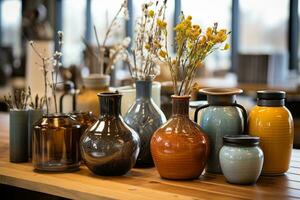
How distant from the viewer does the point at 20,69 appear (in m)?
7.75

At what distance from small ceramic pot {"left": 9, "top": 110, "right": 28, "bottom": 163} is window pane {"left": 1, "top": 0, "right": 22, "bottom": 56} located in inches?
268

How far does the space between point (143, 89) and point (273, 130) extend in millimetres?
435

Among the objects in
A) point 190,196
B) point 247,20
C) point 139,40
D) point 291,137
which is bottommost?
point 190,196

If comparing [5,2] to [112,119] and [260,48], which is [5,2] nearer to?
[260,48]

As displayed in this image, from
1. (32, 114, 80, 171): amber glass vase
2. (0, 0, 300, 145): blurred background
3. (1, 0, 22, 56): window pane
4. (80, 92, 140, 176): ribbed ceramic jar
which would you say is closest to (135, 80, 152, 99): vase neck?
(80, 92, 140, 176): ribbed ceramic jar

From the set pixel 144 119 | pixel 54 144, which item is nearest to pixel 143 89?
pixel 144 119

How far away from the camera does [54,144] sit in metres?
1.66

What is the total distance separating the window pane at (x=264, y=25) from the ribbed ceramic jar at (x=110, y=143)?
16.5 ft

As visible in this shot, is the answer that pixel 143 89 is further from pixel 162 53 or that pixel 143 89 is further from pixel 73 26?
pixel 73 26

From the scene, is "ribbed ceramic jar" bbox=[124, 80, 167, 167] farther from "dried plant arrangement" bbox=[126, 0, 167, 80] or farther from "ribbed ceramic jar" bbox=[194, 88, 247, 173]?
"ribbed ceramic jar" bbox=[194, 88, 247, 173]

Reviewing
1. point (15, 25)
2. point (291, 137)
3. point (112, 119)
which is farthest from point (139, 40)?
point (15, 25)

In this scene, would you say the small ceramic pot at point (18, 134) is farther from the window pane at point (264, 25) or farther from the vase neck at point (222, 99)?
the window pane at point (264, 25)

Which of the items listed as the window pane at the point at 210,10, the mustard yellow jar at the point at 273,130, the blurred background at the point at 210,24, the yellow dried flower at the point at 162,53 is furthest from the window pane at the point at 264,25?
the yellow dried flower at the point at 162,53

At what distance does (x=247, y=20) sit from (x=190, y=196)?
5.64 meters
